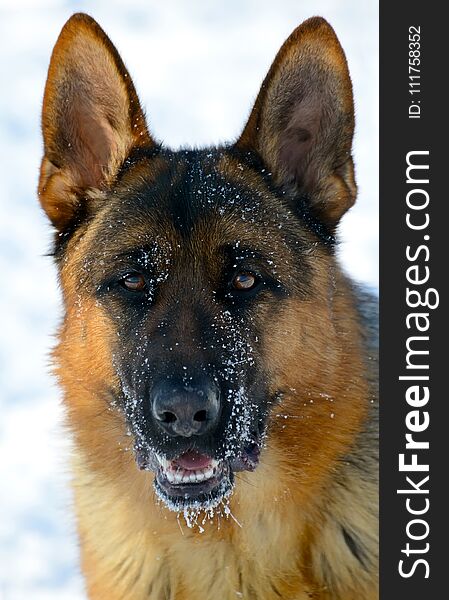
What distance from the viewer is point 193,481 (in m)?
4.20

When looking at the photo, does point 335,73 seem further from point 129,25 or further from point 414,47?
point 129,25

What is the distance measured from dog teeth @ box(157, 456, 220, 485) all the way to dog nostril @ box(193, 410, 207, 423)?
0.30 metres

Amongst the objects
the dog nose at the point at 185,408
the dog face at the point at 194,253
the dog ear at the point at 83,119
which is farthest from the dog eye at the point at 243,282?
the dog ear at the point at 83,119

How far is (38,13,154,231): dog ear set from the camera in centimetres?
462

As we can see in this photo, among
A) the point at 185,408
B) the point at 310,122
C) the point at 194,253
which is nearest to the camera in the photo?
the point at 185,408

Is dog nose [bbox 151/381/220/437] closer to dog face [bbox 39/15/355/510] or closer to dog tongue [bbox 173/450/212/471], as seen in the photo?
dog face [bbox 39/15/355/510]

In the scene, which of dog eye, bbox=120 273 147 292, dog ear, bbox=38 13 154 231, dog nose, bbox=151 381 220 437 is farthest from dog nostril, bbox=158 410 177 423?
dog ear, bbox=38 13 154 231

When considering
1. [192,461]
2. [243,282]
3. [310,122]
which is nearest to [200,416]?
[192,461]

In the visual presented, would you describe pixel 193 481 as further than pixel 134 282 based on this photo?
No

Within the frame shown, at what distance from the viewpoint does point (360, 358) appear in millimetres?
4828

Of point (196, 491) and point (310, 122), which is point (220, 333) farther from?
point (310, 122)

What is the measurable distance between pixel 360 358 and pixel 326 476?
0.63 m

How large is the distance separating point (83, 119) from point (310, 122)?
1.16 meters

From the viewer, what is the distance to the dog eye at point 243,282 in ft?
14.5
